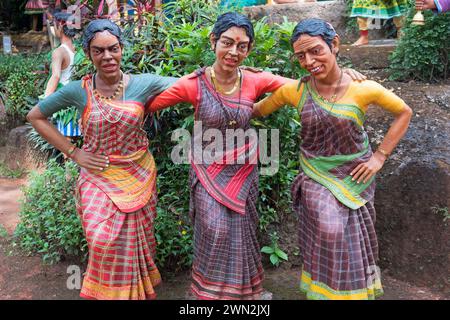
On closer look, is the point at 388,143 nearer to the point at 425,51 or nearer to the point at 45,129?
the point at 45,129

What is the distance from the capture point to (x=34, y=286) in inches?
155

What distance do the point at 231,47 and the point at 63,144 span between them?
1.26 metres

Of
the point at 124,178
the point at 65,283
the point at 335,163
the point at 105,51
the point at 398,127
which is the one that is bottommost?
the point at 65,283

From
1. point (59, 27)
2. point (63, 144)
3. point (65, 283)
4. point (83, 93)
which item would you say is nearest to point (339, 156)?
point (83, 93)

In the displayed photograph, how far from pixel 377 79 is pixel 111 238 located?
353 centimetres

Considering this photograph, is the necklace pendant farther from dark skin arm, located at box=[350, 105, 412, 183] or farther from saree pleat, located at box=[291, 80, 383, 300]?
dark skin arm, located at box=[350, 105, 412, 183]

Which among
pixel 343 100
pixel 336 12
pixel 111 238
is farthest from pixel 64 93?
pixel 336 12

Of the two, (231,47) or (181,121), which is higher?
(231,47)

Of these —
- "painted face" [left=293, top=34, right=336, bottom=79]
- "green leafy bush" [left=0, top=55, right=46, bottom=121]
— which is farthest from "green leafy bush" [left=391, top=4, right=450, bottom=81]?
"green leafy bush" [left=0, top=55, right=46, bottom=121]

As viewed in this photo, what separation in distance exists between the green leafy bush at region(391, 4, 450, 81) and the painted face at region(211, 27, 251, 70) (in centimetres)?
271

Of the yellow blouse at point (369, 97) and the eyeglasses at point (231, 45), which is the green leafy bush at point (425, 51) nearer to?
the yellow blouse at point (369, 97)

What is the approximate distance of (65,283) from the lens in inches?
156

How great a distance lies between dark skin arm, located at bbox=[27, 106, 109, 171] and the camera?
3088mm

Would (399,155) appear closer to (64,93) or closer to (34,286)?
(64,93)
